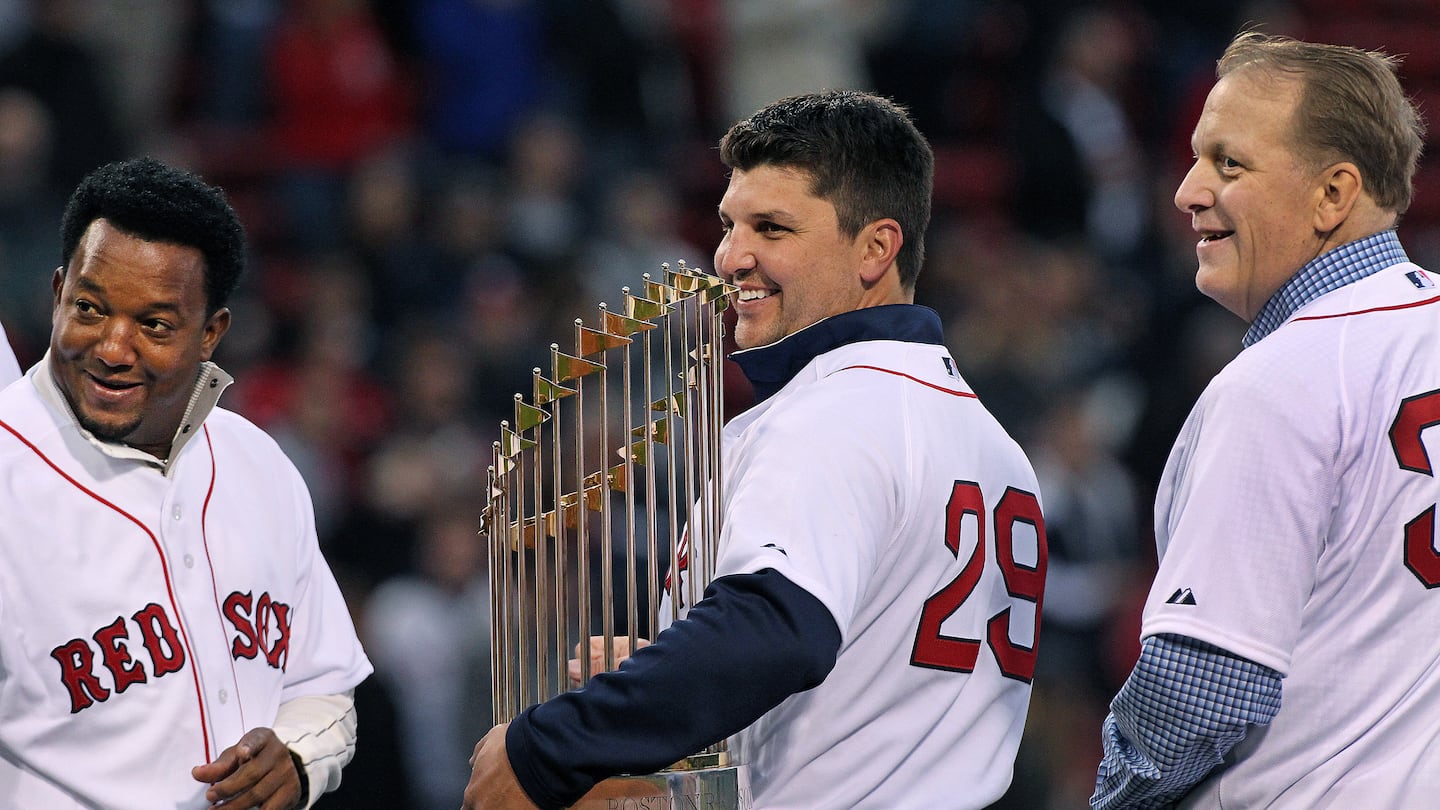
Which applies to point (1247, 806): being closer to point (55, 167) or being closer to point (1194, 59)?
point (55, 167)

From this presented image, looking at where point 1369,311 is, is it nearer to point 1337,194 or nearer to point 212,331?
point 1337,194

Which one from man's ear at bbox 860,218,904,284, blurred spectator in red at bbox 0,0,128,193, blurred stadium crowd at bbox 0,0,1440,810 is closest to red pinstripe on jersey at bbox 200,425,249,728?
man's ear at bbox 860,218,904,284

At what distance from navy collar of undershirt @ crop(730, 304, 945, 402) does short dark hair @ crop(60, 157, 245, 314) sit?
2.84 ft

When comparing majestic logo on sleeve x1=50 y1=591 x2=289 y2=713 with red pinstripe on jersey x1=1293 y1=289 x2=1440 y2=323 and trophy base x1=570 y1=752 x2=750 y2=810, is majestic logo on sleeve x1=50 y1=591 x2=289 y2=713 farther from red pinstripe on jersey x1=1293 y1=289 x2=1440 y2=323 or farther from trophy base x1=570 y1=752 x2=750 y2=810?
red pinstripe on jersey x1=1293 y1=289 x2=1440 y2=323

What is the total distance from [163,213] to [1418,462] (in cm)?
187

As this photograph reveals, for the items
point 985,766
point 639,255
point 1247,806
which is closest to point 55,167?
point 639,255

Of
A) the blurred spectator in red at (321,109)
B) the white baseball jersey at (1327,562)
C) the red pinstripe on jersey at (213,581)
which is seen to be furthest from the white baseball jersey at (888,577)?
the blurred spectator in red at (321,109)

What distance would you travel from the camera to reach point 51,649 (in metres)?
A: 2.35

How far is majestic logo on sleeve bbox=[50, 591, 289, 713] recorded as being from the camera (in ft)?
7.76

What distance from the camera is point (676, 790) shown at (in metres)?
2.31

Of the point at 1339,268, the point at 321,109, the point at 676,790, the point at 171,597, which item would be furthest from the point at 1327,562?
the point at 321,109

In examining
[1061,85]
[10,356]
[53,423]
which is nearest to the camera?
[53,423]

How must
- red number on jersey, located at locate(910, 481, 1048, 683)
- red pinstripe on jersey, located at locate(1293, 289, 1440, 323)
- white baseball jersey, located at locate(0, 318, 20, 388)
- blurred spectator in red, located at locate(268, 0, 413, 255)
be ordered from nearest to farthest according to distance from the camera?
red pinstripe on jersey, located at locate(1293, 289, 1440, 323) → red number on jersey, located at locate(910, 481, 1048, 683) → white baseball jersey, located at locate(0, 318, 20, 388) → blurred spectator in red, located at locate(268, 0, 413, 255)

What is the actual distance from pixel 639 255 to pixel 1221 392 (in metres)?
4.97
